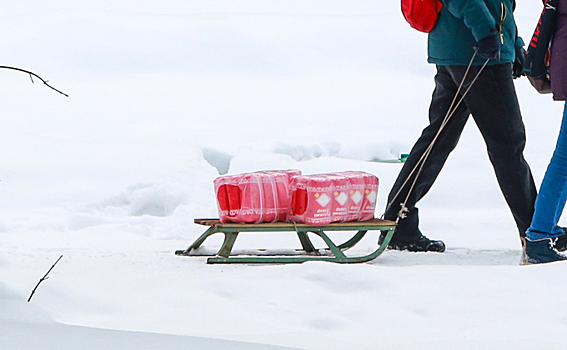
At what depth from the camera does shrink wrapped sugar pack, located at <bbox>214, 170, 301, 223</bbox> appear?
309 cm

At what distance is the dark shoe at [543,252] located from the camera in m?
2.96

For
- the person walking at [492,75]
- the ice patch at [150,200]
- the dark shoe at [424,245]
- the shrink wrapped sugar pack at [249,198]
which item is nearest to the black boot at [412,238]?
the dark shoe at [424,245]

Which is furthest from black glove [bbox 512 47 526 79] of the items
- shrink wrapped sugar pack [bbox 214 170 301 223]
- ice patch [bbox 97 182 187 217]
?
ice patch [bbox 97 182 187 217]

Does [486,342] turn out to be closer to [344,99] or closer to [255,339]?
[255,339]

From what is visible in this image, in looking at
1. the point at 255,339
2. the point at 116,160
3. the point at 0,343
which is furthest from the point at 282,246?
the point at 116,160

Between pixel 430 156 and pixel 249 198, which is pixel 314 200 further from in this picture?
pixel 430 156

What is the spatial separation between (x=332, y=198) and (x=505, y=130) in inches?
30.0

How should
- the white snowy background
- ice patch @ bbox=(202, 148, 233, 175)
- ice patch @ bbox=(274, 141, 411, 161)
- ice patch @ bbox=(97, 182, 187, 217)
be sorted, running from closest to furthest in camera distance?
1. the white snowy background
2. ice patch @ bbox=(97, 182, 187, 217)
3. ice patch @ bbox=(202, 148, 233, 175)
4. ice patch @ bbox=(274, 141, 411, 161)

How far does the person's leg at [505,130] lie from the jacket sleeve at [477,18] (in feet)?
0.60

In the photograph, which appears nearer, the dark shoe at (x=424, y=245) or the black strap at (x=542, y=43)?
the black strap at (x=542, y=43)

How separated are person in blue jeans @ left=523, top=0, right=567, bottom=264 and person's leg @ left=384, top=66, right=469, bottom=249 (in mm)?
482

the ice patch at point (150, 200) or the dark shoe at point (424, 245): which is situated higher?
the dark shoe at point (424, 245)

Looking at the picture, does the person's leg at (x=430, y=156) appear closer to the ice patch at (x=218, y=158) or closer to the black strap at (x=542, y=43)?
the black strap at (x=542, y=43)

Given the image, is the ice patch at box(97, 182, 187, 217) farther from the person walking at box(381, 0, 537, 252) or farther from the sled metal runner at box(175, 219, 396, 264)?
the person walking at box(381, 0, 537, 252)
